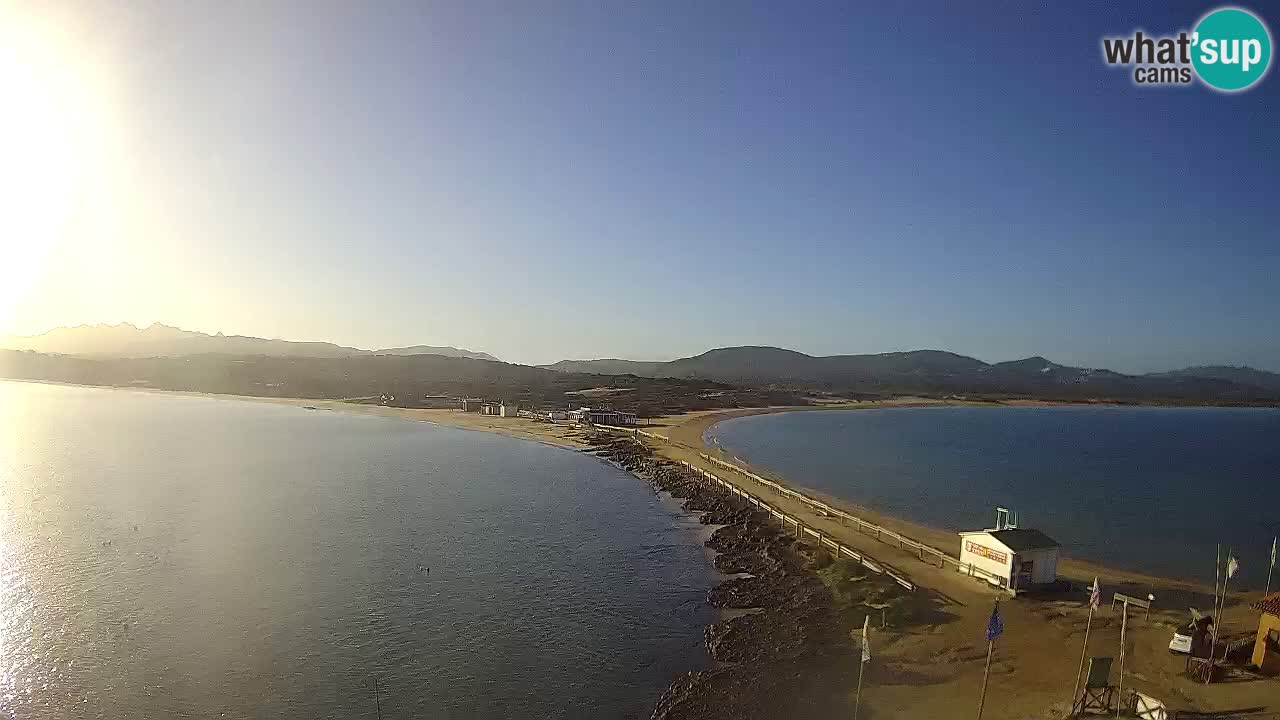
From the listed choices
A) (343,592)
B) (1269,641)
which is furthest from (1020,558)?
(343,592)

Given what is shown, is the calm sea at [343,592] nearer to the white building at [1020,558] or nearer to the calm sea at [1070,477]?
the white building at [1020,558]

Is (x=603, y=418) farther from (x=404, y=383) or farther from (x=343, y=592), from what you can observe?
(x=404, y=383)

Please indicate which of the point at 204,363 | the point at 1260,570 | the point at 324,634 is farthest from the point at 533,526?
the point at 204,363

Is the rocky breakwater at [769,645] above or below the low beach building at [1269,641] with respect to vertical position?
below

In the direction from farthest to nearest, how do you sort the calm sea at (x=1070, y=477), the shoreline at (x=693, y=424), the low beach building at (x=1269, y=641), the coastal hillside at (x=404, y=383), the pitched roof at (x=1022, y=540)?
the coastal hillside at (x=404, y=383), the calm sea at (x=1070, y=477), the shoreline at (x=693, y=424), the pitched roof at (x=1022, y=540), the low beach building at (x=1269, y=641)

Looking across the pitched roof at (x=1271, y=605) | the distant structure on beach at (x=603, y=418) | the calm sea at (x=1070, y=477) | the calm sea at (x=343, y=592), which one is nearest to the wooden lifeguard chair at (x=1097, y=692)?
the pitched roof at (x=1271, y=605)
